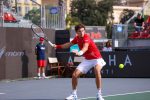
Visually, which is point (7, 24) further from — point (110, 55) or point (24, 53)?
point (110, 55)

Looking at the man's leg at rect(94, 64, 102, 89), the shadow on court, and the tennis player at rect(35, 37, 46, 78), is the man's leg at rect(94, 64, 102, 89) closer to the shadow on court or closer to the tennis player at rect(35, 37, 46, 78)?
the shadow on court

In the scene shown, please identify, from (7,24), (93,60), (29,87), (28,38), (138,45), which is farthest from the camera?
(138,45)

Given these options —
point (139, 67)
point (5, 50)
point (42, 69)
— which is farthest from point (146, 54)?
point (5, 50)

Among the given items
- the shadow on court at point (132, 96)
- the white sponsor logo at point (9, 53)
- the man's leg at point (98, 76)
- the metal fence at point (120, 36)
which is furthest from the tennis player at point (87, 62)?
the metal fence at point (120, 36)

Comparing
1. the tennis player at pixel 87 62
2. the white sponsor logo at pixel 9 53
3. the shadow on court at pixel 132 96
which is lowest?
the shadow on court at pixel 132 96

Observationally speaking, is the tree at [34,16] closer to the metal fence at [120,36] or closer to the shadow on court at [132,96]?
the metal fence at [120,36]

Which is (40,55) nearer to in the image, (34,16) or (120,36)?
(34,16)

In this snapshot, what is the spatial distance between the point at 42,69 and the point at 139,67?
408 centimetres

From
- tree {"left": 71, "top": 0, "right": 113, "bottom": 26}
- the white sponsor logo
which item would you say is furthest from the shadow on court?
tree {"left": 71, "top": 0, "right": 113, "bottom": 26}

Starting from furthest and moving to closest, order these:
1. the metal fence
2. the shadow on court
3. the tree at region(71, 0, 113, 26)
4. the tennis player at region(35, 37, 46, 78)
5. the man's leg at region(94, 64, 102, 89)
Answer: the tree at region(71, 0, 113, 26) < the metal fence < the tennis player at region(35, 37, 46, 78) < the shadow on court < the man's leg at region(94, 64, 102, 89)

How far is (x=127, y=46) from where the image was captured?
27.5 meters

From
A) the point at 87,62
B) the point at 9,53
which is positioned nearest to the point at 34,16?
the point at 9,53

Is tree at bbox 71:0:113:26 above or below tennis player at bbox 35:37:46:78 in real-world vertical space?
above

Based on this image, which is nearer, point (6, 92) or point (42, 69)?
point (6, 92)
